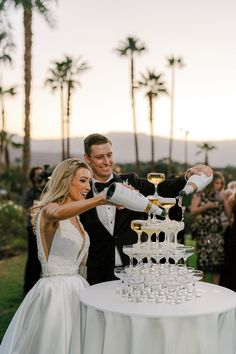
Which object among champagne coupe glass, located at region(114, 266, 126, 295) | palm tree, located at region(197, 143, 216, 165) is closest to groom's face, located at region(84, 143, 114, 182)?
champagne coupe glass, located at region(114, 266, 126, 295)

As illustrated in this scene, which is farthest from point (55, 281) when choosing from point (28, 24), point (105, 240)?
point (28, 24)

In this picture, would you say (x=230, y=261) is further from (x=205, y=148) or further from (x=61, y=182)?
(x=205, y=148)

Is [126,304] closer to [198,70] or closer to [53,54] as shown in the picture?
[198,70]

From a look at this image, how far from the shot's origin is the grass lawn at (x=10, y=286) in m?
6.99

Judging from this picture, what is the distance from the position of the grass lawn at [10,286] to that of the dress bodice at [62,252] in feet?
7.54

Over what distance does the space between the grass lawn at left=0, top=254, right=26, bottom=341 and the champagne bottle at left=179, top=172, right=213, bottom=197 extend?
325 centimetres

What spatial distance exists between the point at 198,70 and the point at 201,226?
549 inches

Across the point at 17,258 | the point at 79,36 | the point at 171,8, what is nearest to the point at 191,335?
the point at 17,258

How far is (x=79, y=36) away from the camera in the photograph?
1956 cm

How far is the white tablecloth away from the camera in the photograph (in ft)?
10.4

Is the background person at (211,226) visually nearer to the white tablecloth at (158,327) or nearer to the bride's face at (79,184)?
the bride's face at (79,184)

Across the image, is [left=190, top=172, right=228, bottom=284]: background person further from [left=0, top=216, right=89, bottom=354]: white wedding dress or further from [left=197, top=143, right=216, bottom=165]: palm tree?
[left=197, top=143, right=216, bottom=165]: palm tree

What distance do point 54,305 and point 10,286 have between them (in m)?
5.52

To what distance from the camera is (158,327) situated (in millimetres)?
3174
